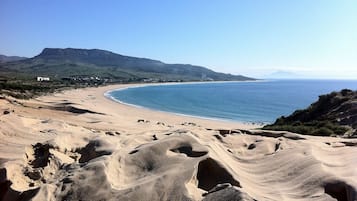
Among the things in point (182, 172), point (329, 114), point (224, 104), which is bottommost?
point (224, 104)

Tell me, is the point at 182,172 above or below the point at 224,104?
above

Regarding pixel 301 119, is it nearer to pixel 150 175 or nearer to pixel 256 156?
pixel 256 156

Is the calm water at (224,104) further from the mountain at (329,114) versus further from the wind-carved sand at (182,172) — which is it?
the wind-carved sand at (182,172)

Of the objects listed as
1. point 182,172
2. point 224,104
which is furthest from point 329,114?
point 224,104

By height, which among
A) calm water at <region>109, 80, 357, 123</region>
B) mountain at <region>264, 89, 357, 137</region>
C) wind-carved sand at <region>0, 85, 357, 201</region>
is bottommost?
calm water at <region>109, 80, 357, 123</region>

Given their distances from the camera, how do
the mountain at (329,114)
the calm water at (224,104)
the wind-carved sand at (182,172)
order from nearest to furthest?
→ the wind-carved sand at (182,172), the mountain at (329,114), the calm water at (224,104)

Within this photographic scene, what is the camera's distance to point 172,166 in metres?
6.82

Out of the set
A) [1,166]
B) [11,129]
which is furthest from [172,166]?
[11,129]

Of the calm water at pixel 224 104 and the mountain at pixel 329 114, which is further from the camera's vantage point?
the calm water at pixel 224 104

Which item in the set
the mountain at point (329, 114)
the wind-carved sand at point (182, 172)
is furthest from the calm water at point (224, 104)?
the wind-carved sand at point (182, 172)

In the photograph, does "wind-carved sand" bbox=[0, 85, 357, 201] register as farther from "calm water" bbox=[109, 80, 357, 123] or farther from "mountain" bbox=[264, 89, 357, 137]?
"calm water" bbox=[109, 80, 357, 123]

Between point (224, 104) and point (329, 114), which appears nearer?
point (329, 114)

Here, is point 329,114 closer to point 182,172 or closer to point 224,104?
point 182,172

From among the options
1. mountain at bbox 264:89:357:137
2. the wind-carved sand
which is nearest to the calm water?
mountain at bbox 264:89:357:137
